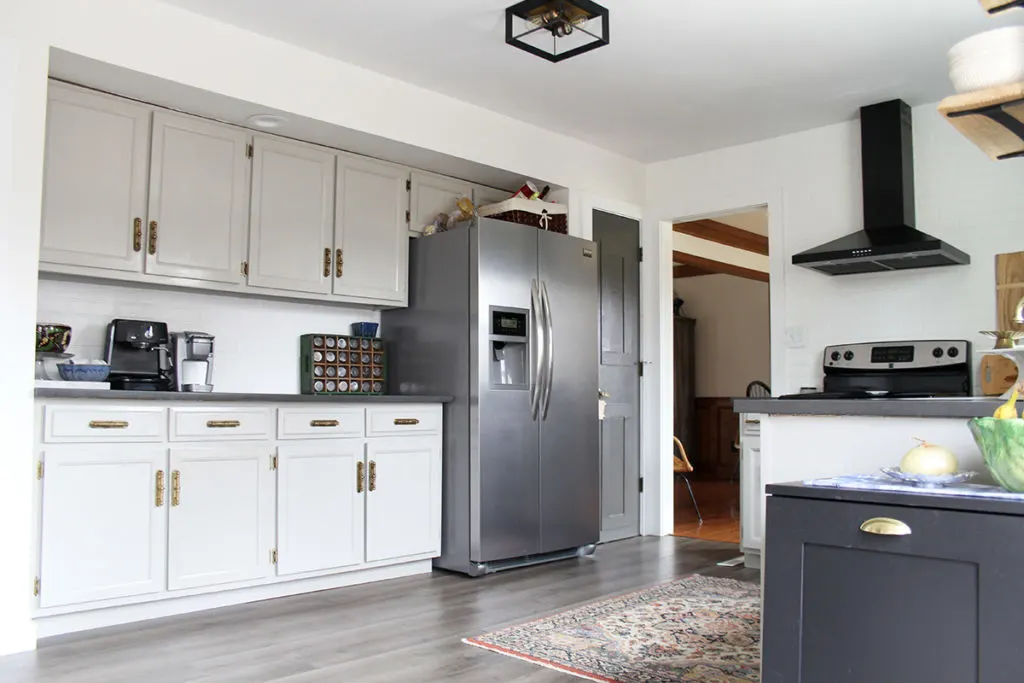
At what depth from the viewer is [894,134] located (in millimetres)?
4562

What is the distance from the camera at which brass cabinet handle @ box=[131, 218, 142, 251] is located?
3633 millimetres

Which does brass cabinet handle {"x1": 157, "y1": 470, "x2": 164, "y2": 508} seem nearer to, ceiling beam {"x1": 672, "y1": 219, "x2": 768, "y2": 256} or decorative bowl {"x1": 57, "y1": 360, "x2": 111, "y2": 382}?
decorative bowl {"x1": 57, "y1": 360, "x2": 111, "y2": 382}

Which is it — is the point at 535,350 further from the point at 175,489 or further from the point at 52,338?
the point at 52,338

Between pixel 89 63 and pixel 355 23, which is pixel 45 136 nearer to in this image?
pixel 89 63

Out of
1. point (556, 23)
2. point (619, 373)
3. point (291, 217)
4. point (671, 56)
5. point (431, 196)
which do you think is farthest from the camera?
point (619, 373)

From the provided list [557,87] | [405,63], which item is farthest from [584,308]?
[405,63]

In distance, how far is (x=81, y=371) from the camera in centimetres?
334

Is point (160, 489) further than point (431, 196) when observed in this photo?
No

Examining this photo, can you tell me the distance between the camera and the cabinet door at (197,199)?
373cm

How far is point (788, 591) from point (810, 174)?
397 centimetres

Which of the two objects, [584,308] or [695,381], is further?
[695,381]

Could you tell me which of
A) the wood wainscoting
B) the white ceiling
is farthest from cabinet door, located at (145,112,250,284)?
the wood wainscoting

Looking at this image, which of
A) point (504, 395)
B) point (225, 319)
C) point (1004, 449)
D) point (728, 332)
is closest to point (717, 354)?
point (728, 332)

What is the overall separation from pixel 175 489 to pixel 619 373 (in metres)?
2.90
